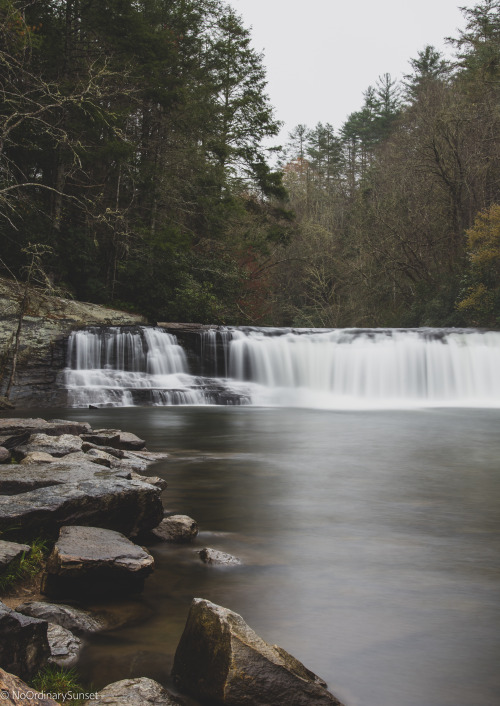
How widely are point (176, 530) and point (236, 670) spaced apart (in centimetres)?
206

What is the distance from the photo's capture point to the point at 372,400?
17547mm

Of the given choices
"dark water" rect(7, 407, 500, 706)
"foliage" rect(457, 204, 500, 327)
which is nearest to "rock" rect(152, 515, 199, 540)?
"dark water" rect(7, 407, 500, 706)

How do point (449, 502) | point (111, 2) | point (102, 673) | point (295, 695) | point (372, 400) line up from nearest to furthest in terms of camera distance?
point (295, 695) → point (102, 673) → point (449, 502) → point (372, 400) → point (111, 2)

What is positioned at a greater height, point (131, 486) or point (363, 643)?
point (131, 486)

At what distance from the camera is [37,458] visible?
511 centimetres

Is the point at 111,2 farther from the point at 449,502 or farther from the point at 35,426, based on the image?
the point at 449,502

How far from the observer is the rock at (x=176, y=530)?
418 centimetres

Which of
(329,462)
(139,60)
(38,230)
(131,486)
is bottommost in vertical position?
(329,462)

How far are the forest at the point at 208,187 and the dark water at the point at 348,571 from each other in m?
11.4

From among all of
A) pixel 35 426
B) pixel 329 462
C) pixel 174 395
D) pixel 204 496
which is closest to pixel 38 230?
pixel 174 395

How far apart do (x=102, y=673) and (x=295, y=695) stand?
2.65 feet

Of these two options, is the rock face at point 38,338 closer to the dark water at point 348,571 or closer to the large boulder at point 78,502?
the dark water at point 348,571

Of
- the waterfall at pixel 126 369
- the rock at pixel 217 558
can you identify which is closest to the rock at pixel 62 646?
the rock at pixel 217 558

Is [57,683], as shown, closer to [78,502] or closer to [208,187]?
[78,502]
